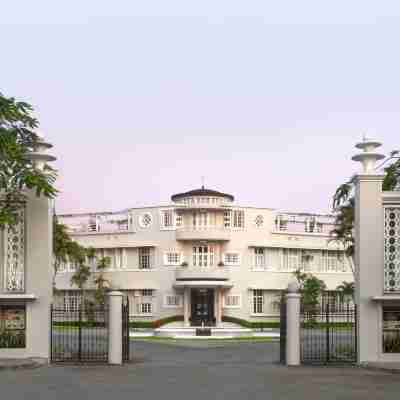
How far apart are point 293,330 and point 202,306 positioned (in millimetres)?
35107

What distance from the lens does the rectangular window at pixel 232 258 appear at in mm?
54344

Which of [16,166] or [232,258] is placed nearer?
[16,166]

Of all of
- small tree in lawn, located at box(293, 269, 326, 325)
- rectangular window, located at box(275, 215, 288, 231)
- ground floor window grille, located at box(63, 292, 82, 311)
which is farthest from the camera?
ground floor window grille, located at box(63, 292, 82, 311)

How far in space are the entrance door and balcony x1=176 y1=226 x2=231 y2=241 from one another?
373cm

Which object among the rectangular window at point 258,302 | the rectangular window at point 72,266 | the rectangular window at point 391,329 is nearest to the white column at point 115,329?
the rectangular window at point 391,329

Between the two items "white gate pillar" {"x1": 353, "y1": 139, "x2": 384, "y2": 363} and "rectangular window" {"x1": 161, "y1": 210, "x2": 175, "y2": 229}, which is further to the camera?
"rectangular window" {"x1": 161, "y1": 210, "x2": 175, "y2": 229}

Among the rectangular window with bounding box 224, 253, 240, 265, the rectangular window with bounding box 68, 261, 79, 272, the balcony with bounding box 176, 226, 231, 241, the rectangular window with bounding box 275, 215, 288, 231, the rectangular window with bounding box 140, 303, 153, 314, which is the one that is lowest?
the rectangular window with bounding box 140, 303, 153, 314

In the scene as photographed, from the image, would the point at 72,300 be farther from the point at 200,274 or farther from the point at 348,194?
the point at 348,194

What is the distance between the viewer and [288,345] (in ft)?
61.1

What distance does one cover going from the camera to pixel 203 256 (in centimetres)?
5434

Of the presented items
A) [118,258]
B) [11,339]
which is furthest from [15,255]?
[118,258]

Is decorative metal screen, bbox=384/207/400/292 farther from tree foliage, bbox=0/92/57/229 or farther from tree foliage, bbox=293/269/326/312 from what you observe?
tree foliage, bbox=293/269/326/312

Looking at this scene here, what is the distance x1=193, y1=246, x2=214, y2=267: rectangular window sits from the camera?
178 ft

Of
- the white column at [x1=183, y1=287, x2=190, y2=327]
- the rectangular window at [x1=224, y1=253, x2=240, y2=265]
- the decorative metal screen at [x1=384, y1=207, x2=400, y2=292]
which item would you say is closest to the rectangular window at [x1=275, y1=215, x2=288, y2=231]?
the rectangular window at [x1=224, y1=253, x2=240, y2=265]
